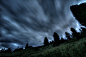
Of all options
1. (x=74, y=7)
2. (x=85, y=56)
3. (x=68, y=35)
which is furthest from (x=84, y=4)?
(x=68, y=35)

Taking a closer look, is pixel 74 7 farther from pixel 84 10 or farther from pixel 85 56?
pixel 85 56

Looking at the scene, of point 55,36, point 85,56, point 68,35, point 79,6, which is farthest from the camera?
point 68,35

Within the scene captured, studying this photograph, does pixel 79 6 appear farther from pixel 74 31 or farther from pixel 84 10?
pixel 74 31

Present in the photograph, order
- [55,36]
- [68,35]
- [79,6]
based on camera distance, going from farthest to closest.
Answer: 1. [68,35]
2. [55,36]
3. [79,6]

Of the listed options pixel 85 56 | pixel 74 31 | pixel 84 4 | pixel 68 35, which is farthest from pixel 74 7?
pixel 68 35

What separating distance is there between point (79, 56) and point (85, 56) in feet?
2.71

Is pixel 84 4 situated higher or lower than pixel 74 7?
lower

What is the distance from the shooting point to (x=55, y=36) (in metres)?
49.6

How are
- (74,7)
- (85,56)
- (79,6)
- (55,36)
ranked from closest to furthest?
(85,56) → (79,6) → (74,7) → (55,36)

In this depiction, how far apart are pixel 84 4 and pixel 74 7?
5.34 ft

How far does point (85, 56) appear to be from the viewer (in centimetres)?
725

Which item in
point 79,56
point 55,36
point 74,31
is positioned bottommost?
point 79,56

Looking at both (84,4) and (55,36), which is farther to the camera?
(55,36)

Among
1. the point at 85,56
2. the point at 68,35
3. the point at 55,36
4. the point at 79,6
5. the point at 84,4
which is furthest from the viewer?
the point at 68,35
